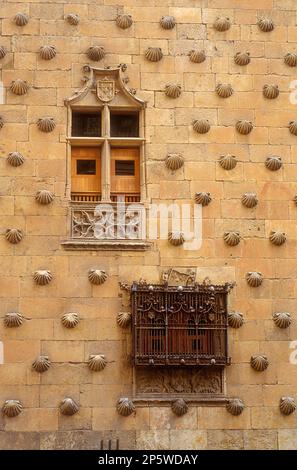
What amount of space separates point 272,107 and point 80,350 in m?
4.38

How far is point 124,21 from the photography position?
14422mm

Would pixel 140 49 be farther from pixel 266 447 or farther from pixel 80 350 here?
pixel 266 447

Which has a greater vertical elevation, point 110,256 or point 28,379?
point 110,256

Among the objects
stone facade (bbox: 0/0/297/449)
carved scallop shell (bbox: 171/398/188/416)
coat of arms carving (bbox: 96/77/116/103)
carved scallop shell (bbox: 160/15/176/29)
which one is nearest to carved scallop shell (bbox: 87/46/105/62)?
stone facade (bbox: 0/0/297/449)

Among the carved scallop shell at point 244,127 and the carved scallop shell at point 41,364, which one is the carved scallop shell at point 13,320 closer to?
the carved scallop shell at point 41,364

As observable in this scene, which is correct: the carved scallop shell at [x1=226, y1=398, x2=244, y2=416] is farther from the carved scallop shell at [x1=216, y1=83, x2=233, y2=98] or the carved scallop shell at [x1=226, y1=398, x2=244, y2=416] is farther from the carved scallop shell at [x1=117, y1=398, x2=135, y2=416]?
the carved scallop shell at [x1=216, y1=83, x2=233, y2=98]

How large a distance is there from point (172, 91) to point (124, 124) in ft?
2.71

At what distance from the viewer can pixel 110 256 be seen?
13539mm

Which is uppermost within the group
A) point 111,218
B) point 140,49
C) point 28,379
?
point 140,49

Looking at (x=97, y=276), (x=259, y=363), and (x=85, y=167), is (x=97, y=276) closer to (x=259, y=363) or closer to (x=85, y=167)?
(x=85, y=167)

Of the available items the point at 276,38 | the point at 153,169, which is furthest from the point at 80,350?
the point at 276,38

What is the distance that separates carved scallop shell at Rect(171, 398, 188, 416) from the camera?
13.0m

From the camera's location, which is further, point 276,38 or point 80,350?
point 276,38

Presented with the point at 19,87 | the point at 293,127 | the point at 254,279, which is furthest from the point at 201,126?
the point at 19,87
